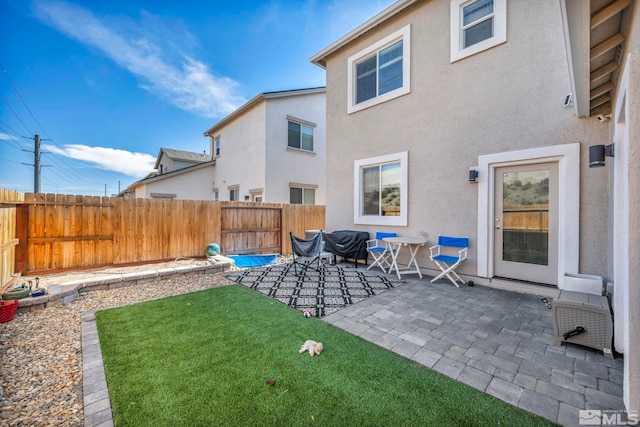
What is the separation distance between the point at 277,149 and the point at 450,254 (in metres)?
8.30

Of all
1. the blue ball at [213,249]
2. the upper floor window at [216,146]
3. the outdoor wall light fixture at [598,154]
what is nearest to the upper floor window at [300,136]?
the upper floor window at [216,146]

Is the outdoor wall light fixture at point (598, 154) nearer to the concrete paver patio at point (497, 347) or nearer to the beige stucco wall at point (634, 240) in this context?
the beige stucco wall at point (634, 240)

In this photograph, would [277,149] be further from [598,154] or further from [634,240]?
[634,240]

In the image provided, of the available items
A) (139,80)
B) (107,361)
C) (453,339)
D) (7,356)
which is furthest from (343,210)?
(139,80)

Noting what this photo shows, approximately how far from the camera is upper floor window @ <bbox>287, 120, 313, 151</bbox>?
1166 cm

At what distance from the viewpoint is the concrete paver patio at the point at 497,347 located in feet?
6.38

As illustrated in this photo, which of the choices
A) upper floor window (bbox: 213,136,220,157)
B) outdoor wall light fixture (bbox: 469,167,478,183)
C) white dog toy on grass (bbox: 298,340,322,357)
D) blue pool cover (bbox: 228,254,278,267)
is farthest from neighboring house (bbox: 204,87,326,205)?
white dog toy on grass (bbox: 298,340,322,357)

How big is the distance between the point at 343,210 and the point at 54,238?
21.6 ft

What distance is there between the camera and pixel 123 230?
5926mm

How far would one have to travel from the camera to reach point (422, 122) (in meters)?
5.65

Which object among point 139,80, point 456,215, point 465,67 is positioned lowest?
point 456,215

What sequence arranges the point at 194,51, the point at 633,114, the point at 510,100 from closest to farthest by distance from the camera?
1. the point at 633,114
2. the point at 510,100
3. the point at 194,51

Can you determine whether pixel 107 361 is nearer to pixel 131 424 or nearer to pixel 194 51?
pixel 131 424

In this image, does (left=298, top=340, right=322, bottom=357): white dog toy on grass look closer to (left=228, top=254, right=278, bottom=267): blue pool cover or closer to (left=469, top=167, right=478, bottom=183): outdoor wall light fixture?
(left=469, top=167, right=478, bottom=183): outdoor wall light fixture
